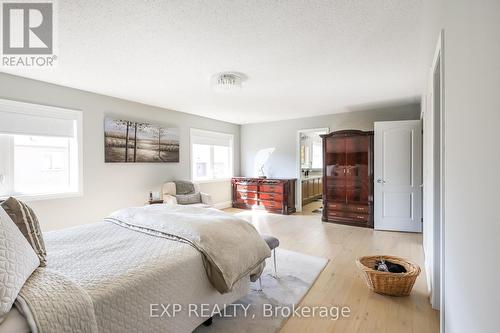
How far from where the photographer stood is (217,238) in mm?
1773

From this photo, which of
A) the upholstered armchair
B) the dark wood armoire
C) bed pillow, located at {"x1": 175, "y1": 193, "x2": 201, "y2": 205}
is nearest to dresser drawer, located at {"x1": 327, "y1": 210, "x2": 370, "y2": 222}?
the dark wood armoire

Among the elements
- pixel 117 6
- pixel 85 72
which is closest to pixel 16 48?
pixel 85 72

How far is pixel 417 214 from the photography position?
425 centimetres

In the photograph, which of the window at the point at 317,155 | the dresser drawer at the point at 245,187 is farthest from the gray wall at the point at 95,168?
the window at the point at 317,155

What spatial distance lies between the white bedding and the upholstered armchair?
2577mm

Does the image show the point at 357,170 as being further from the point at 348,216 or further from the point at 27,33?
the point at 27,33

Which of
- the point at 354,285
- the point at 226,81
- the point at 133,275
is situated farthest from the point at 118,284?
the point at 226,81

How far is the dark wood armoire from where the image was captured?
473cm

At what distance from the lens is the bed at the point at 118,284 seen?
1046 mm

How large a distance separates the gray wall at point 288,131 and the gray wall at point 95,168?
2.29m

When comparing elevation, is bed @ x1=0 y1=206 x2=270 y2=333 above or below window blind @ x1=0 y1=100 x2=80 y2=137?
below

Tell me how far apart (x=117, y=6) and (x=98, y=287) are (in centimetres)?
186

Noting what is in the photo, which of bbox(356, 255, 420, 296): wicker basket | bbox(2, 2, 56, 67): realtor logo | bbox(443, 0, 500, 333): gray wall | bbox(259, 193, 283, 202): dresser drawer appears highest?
bbox(2, 2, 56, 67): realtor logo

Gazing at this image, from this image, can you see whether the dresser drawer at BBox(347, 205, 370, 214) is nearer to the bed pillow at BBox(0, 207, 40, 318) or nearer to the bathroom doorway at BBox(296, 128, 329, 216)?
the bathroom doorway at BBox(296, 128, 329, 216)
